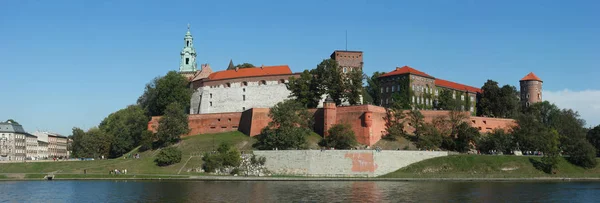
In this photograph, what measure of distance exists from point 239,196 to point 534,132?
35.7 meters

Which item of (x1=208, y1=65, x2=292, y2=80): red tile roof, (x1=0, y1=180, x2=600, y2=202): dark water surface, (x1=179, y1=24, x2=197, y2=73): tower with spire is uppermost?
(x1=179, y1=24, x2=197, y2=73): tower with spire

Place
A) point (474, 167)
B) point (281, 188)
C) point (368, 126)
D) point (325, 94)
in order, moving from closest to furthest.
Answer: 1. point (281, 188)
2. point (474, 167)
3. point (368, 126)
4. point (325, 94)

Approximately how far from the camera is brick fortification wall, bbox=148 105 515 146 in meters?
61.7

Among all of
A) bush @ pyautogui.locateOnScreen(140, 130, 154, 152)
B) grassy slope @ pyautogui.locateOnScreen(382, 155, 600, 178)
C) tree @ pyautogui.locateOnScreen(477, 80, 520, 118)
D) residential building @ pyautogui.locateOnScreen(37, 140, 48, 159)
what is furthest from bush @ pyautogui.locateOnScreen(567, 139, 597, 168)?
residential building @ pyautogui.locateOnScreen(37, 140, 48, 159)

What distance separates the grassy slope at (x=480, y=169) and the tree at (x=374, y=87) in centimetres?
2363

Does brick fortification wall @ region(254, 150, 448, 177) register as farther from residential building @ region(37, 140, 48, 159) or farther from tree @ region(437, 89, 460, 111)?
residential building @ region(37, 140, 48, 159)

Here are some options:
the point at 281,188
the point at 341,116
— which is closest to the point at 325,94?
the point at 341,116

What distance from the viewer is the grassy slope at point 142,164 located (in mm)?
57812

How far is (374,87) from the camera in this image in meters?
81.0

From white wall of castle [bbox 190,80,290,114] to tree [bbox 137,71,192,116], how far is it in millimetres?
A: 2201

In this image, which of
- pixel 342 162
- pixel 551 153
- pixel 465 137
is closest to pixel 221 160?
pixel 342 162

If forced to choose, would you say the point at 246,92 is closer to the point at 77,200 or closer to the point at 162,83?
the point at 162,83

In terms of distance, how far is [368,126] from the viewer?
6122 cm

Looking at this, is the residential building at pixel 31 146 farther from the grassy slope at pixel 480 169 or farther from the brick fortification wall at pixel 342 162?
the grassy slope at pixel 480 169
